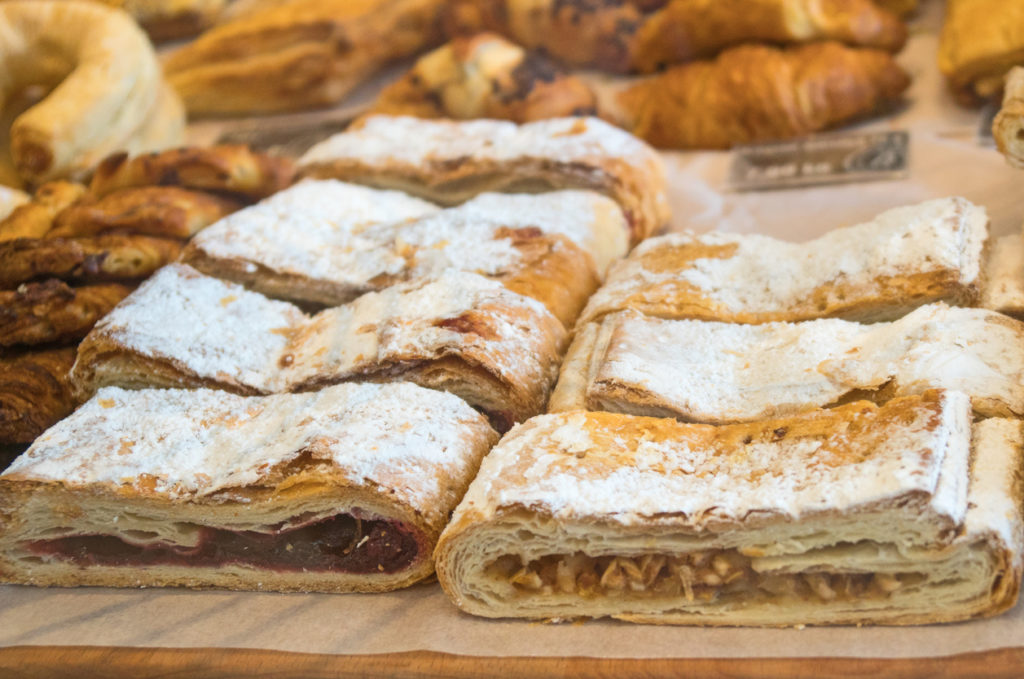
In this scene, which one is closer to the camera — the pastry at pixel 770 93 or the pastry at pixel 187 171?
the pastry at pixel 187 171

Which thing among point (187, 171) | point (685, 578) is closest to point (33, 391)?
point (187, 171)

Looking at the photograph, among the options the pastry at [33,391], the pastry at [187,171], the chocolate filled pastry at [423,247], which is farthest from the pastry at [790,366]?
the pastry at [187,171]

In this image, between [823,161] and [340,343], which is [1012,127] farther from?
[340,343]

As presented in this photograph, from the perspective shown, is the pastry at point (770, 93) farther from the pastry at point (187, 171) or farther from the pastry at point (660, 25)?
the pastry at point (187, 171)

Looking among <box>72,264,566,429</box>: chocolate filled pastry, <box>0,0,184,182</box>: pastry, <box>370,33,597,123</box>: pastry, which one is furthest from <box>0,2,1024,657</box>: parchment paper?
<box>0,0,184,182</box>: pastry

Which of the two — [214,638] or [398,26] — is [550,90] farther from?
[214,638]

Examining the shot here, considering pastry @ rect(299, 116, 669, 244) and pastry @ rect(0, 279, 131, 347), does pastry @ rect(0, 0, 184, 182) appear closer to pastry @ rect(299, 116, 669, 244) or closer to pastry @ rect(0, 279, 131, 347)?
pastry @ rect(299, 116, 669, 244)

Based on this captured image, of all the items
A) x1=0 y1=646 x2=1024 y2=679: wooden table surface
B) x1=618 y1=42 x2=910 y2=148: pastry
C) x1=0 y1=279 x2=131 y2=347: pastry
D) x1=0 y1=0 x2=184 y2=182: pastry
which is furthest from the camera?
x1=618 y1=42 x2=910 y2=148: pastry

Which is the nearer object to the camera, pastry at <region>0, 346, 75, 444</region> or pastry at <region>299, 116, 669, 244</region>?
pastry at <region>0, 346, 75, 444</region>
